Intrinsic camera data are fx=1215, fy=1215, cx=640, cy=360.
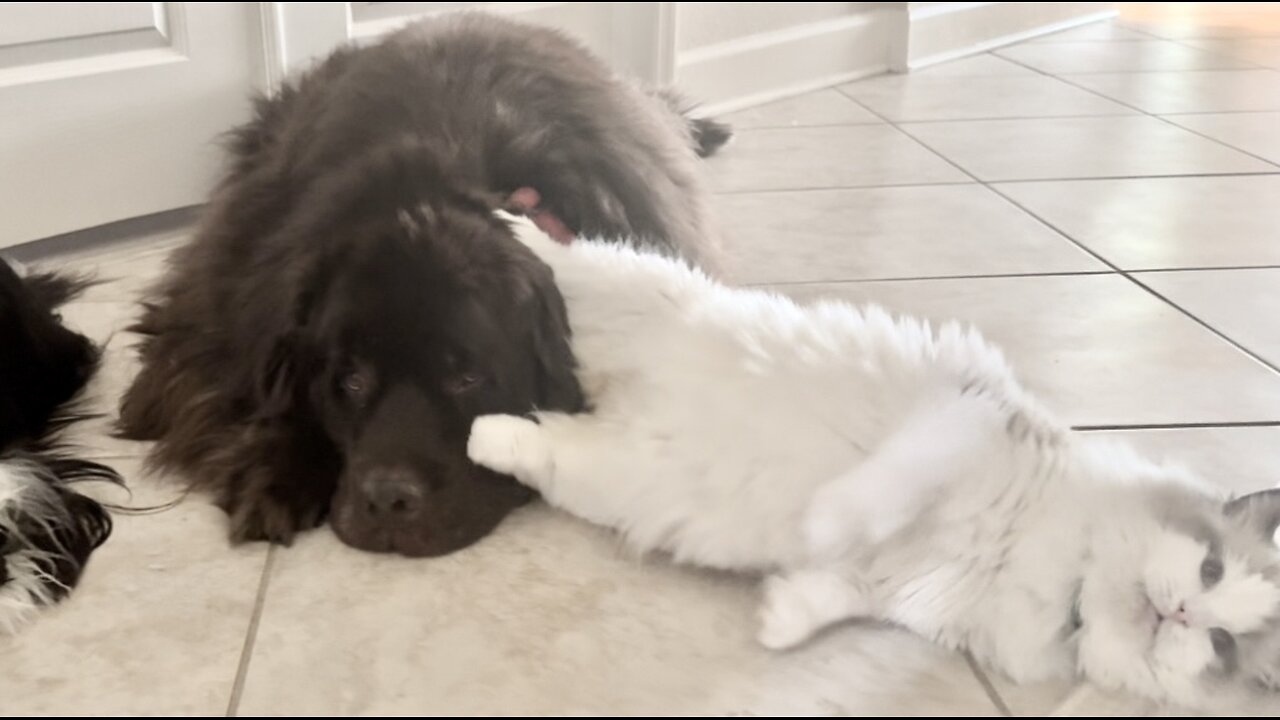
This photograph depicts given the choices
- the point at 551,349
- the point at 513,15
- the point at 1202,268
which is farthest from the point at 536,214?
the point at 513,15

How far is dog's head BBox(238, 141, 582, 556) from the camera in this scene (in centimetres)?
128

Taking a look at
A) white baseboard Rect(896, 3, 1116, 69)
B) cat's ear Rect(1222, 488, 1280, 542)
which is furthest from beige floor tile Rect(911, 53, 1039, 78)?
cat's ear Rect(1222, 488, 1280, 542)

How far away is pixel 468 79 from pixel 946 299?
905 millimetres

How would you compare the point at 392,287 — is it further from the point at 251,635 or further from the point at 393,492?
the point at 251,635

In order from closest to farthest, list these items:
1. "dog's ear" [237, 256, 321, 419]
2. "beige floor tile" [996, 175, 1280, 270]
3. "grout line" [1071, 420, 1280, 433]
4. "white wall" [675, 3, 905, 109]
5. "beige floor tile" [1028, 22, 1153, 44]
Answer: "dog's ear" [237, 256, 321, 419] → "grout line" [1071, 420, 1280, 433] → "beige floor tile" [996, 175, 1280, 270] → "white wall" [675, 3, 905, 109] → "beige floor tile" [1028, 22, 1153, 44]

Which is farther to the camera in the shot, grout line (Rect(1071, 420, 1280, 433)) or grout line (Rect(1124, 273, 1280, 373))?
grout line (Rect(1124, 273, 1280, 373))

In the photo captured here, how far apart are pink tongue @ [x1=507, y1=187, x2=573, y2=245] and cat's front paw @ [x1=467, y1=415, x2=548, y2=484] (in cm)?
27

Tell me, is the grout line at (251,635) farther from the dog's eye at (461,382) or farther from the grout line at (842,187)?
the grout line at (842,187)

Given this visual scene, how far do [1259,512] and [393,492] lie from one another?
0.86 metres

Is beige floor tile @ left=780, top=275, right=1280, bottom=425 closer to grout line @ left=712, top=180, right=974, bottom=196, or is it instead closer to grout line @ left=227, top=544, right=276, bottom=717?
grout line @ left=712, top=180, right=974, bottom=196

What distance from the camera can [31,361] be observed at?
1.63 metres

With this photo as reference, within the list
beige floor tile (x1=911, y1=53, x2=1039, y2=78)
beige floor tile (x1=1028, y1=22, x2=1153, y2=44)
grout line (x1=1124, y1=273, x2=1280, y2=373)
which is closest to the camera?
grout line (x1=1124, y1=273, x2=1280, y2=373)

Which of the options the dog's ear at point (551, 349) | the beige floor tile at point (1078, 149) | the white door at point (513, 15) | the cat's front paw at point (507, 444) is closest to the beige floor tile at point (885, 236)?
the beige floor tile at point (1078, 149)

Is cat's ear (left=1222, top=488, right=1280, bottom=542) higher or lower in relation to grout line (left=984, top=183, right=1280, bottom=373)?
higher
